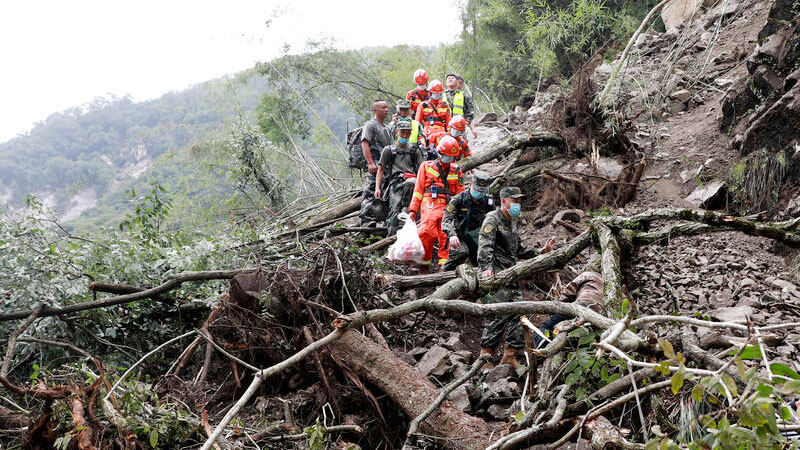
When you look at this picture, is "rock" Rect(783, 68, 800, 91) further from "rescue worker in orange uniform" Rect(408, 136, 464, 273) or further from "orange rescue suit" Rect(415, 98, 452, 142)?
"orange rescue suit" Rect(415, 98, 452, 142)

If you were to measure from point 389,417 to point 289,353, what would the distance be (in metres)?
0.92

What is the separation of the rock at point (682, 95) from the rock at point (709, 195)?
105 inches

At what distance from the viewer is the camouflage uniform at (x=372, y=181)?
7.15 metres

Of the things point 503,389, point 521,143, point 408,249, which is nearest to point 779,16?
point 521,143

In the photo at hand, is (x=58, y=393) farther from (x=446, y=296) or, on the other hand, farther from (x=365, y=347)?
(x=446, y=296)

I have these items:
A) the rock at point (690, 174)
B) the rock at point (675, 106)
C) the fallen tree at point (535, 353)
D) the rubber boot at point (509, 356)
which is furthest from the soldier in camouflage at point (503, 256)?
the rock at point (675, 106)

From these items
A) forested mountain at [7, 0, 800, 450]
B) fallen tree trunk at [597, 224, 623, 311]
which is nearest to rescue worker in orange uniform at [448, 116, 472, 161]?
forested mountain at [7, 0, 800, 450]

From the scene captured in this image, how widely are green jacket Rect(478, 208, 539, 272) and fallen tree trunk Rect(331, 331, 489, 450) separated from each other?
1635 millimetres

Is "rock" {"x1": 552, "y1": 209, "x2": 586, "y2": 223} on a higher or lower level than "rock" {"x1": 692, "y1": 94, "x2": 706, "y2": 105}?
lower

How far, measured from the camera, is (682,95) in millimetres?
7984

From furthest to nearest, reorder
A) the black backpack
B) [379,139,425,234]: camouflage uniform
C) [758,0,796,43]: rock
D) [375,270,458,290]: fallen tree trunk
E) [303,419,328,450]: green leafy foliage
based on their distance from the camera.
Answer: the black backpack, [379,139,425,234]: camouflage uniform, [758,0,796,43]: rock, [375,270,458,290]: fallen tree trunk, [303,419,328,450]: green leafy foliage

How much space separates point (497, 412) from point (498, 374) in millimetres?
594

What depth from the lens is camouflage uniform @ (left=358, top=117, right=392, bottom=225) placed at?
715 centimetres

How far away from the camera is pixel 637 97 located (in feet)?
27.6
